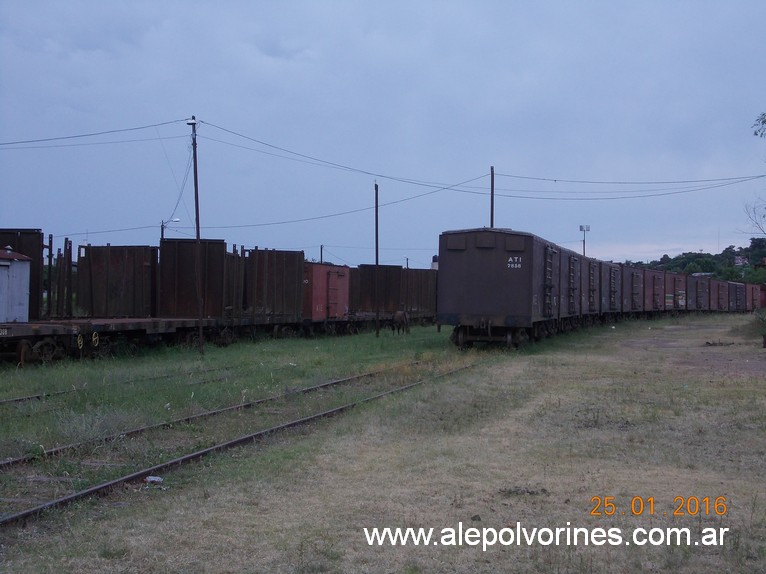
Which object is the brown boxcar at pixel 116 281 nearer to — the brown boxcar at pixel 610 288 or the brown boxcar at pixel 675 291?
the brown boxcar at pixel 610 288

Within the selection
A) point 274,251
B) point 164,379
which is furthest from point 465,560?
point 274,251

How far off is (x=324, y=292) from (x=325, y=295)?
0.18m

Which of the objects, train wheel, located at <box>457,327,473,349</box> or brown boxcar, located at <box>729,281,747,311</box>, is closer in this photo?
train wheel, located at <box>457,327,473,349</box>

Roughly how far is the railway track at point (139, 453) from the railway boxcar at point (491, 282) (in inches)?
365

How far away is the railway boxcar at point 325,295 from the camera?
30750 mm

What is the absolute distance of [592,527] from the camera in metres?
5.98

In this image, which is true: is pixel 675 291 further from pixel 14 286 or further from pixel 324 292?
pixel 14 286

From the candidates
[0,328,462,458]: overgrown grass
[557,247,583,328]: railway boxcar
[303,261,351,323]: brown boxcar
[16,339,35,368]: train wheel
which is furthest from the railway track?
[303,261,351,323]: brown boxcar

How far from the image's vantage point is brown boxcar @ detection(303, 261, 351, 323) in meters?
30.7

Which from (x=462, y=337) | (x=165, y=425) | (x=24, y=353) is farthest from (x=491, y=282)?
(x=165, y=425)

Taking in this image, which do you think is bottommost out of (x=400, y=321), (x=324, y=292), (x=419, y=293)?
(x=400, y=321)

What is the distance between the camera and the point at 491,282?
72.7 feet

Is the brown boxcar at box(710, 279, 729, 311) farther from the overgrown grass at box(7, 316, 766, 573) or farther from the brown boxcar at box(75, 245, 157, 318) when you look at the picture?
the overgrown grass at box(7, 316, 766, 573)

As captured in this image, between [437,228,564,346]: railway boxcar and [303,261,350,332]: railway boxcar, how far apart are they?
9101 mm
